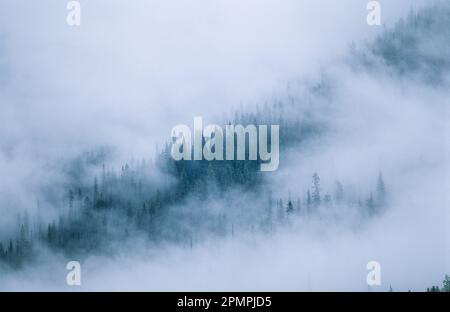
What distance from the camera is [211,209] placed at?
28453mm

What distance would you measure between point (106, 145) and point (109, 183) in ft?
6.77

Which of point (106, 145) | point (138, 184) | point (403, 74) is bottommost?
point (138, 184)

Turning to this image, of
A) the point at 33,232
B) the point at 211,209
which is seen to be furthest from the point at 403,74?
the point at 33,232

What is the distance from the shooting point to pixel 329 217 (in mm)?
27781

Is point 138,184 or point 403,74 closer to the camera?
point 138,184
